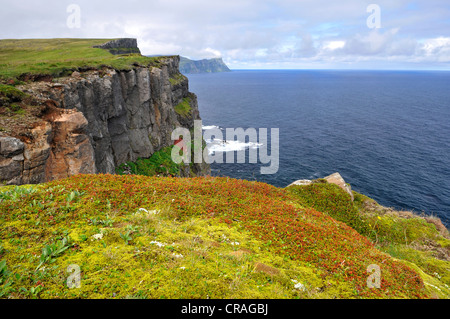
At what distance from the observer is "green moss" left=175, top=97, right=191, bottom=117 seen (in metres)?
67.3

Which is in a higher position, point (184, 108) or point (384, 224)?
point (184, 108)

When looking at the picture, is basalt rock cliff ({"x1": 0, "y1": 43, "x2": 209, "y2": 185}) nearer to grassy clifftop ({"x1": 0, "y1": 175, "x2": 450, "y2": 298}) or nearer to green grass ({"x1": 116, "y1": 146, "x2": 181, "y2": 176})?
green grass ({"x1": 116, "y1": 146, "x2": 181, "y2": 176})

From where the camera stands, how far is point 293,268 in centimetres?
972

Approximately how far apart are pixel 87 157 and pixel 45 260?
19.8 meters

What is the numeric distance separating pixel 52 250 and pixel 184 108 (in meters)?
63.7

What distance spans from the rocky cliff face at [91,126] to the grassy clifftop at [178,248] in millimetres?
8683

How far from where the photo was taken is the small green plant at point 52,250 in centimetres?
827

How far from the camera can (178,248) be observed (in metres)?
9.87

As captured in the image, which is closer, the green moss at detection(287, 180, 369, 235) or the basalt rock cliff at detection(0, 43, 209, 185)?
the green moss at detection(287, 180, 369, 235)

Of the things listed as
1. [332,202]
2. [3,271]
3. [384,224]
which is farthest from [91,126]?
[384,224]

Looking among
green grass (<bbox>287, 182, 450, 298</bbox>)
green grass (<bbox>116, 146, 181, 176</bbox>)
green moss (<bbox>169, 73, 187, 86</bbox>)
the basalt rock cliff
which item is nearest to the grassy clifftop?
green grass (<bbox>287, 182, 450, 298</bbox>)

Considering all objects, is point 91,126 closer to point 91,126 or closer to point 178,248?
point 91,126

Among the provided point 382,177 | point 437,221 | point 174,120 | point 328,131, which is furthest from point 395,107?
point 437,221

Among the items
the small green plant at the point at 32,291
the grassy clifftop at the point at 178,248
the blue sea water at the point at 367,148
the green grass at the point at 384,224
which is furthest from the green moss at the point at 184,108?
the small green plant at the point at 32,291
